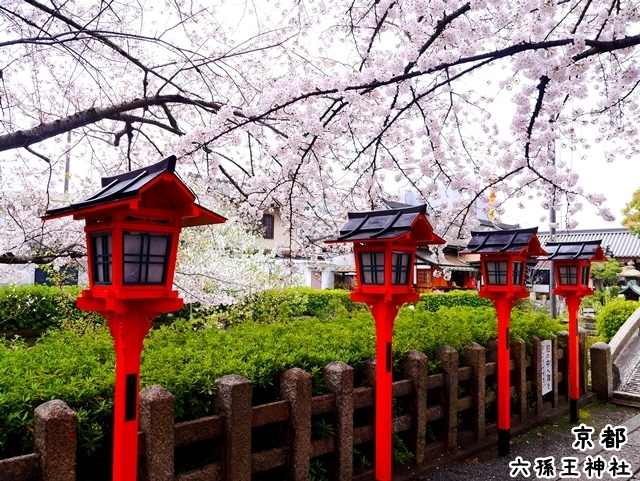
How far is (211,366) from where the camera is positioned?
4012mm

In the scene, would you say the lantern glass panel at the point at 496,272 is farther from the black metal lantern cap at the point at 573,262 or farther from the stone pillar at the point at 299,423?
the stone pillar at the point at 299,423

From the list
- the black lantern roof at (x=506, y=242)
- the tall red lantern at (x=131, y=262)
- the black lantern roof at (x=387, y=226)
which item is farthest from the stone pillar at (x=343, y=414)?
the black lantern roof at (x=506, y=242)

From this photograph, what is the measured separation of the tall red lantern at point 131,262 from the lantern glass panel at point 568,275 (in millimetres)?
6848

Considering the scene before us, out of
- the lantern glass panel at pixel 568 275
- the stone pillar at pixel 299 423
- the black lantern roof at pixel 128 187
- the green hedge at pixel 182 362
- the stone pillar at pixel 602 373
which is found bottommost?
the stone pillar at pixel 602 373

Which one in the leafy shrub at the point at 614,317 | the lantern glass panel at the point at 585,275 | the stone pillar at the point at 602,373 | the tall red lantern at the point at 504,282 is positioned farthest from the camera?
the leafy shrub at the point at 614,317

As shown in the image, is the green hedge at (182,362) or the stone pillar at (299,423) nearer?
the green hedge at (182,362)

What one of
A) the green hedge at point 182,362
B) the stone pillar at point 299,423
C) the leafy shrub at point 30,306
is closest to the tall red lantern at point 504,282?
the green hedge at point 182,362

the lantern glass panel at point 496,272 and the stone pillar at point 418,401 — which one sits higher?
the lantern glass panel at point 496,272

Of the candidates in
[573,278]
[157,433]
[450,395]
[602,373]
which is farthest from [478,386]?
[157,433]

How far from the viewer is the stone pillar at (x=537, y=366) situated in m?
7.23

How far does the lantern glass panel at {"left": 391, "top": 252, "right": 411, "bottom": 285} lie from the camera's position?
4285 mm

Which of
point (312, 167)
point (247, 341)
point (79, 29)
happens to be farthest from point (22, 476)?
point (312, 167)

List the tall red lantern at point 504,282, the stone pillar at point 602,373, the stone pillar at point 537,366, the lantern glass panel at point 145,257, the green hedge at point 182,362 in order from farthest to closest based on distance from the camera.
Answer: the stone pillar at point 602,373, the stone pillar at point 537,366, the tall red lantern at point 504,282, the green hedge at point 182,362, the lantern glass panel at point 145,257

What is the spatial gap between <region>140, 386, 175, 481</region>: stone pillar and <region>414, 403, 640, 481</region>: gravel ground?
2.89 meters
